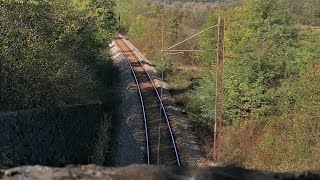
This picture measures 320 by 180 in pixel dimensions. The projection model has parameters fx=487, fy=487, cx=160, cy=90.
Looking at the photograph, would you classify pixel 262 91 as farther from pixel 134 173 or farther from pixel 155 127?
pixel 134 173

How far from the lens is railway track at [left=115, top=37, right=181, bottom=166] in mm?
19003

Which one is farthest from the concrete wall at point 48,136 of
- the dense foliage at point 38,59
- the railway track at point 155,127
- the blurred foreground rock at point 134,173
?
the blurred foreground rock at point 134,173

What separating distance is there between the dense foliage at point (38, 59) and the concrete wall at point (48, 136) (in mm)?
769

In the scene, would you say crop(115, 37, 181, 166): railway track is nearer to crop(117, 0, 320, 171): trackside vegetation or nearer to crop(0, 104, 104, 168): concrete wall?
crop(117, 0, 320, 171): trackside vegetation

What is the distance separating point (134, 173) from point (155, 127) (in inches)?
808

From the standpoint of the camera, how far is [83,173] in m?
3.03

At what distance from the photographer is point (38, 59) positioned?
54.7 feet


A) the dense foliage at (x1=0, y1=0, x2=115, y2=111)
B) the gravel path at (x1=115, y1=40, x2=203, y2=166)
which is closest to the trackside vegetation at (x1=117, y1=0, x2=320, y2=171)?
the gravel path at (x1=115, y1=40, x2=203, y2=166)

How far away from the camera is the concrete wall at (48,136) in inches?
465

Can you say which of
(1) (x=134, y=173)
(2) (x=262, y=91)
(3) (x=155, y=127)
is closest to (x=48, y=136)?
(3) (x=155, y=127)

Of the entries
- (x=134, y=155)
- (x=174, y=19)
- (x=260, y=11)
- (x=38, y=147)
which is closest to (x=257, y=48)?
(x=260, y=11)

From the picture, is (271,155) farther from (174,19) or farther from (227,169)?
(174,19)

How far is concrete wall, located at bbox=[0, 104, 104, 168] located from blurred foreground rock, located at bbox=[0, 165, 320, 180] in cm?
815

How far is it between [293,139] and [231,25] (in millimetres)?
19214
